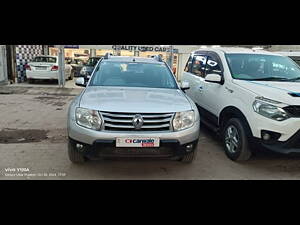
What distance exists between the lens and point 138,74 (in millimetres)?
4402

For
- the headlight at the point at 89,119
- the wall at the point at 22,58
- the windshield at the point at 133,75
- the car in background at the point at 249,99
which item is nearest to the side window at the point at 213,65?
the car in background at the point at 249,99

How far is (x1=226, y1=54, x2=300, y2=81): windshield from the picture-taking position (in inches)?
172

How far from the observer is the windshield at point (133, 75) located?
4180 millimetres

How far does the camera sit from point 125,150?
303 centimetres

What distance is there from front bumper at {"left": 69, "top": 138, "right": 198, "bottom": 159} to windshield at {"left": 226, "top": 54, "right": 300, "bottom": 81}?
6.32ft

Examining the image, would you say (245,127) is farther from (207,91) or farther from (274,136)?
(207,91)

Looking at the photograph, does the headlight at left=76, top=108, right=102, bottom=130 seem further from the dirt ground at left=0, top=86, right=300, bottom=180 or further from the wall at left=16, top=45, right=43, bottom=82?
the wall at left=16, top=45, right=43, bottom=82

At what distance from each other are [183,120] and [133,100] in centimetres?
69

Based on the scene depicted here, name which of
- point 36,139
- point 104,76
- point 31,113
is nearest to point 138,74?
point 104,76

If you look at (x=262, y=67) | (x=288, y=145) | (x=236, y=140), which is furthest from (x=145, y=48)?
(x=288, y=145)

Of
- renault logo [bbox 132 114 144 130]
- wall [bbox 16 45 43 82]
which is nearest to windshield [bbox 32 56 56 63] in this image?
wall [bbox 16 45 43 82]

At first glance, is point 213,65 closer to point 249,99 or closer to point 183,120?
point 249,99

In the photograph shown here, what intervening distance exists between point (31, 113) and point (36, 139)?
226 centimetres

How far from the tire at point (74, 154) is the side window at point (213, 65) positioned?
9.26 feet
